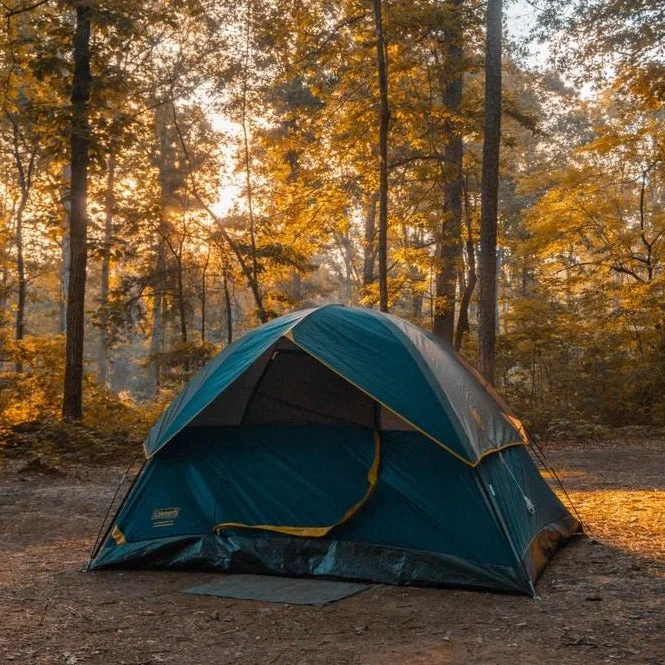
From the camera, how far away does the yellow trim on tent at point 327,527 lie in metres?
5.72

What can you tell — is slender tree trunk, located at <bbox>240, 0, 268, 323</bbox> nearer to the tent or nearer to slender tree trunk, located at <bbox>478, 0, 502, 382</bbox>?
slender tree trunk, located at <bbox>478, 0, 502, 382</bbox>

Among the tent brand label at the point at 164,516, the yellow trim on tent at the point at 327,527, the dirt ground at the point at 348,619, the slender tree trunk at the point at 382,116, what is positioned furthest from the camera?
the slender tree trunk at the point at 382,116

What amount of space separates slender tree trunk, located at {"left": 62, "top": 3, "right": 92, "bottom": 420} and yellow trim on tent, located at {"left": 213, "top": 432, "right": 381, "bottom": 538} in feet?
28.9

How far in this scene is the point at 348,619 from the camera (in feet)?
15.4

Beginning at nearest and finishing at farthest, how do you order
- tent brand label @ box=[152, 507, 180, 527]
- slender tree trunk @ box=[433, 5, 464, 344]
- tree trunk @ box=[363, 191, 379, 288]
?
tent brand label @ box=[152, 507, 180, 527]
slender tree trunk @ box=[433, 5, 464, 344]
tree trunk @ box=[363, 191, 379, 288]

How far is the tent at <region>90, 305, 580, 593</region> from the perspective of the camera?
5.47 metres

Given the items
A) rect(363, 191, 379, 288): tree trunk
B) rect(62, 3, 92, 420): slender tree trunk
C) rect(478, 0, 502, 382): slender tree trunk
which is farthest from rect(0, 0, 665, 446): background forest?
rect(363, 191, 379, 288): tree trunk

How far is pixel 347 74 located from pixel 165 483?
37.3 ft

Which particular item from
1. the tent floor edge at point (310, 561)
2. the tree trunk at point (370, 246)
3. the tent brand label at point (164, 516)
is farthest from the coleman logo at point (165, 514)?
the tree trunk at point (370, 246)

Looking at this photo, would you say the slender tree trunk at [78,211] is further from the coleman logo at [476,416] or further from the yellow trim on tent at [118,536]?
the coleman logo at [476,416]

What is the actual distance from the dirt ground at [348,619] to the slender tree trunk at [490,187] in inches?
216

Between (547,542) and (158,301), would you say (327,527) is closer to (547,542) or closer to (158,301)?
(547,542)

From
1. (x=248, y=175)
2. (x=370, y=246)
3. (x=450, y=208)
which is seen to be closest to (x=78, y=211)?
(x=248, y=175)

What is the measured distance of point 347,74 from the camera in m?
15.5
